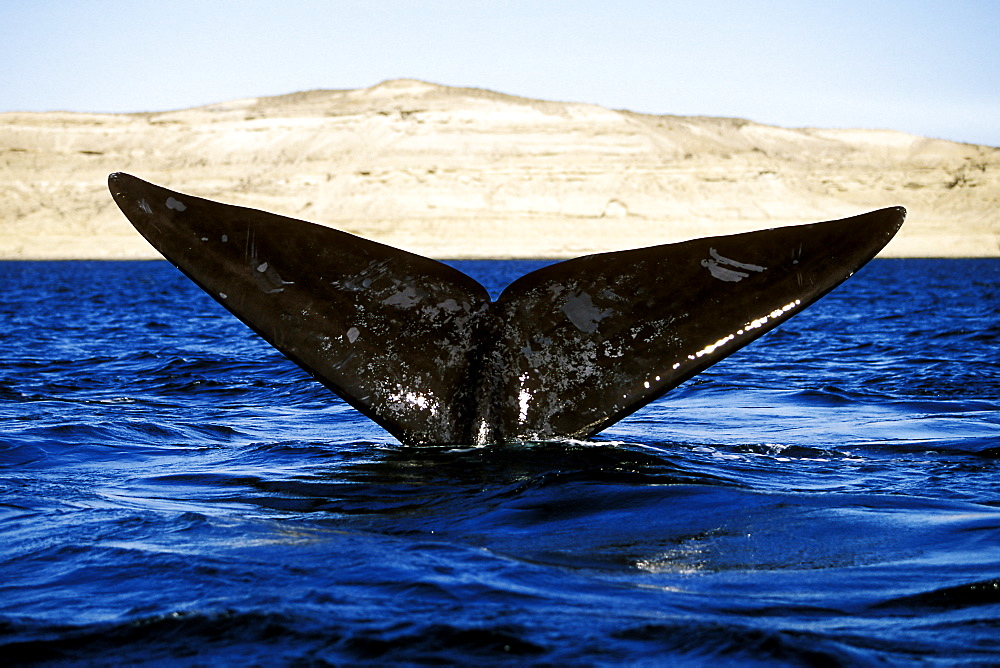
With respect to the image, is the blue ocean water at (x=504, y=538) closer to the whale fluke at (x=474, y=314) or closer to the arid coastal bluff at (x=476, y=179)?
the whale fluke at (x=474, y=314)

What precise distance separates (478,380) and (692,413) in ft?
12.0

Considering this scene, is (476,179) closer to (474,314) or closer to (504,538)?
(474,314)

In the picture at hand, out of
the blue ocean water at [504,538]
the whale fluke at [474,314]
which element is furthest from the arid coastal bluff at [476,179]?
the whale fluke at [474,314]

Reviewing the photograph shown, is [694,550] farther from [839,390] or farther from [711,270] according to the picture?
[839,390]

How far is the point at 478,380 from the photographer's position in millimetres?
5777

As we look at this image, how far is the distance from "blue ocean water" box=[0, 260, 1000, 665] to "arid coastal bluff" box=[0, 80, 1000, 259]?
7404 cm

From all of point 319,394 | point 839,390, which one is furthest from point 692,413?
point 319,394

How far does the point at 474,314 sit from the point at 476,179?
83041 millimetres

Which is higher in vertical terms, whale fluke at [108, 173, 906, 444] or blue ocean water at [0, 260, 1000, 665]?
whale fluke at [108, 173, 906, 444]

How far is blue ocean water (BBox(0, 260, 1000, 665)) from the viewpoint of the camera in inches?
129

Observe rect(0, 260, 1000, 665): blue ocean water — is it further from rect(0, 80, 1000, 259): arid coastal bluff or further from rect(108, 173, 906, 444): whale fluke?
rect(0, 80, 1000, 259): arid coastal bluff

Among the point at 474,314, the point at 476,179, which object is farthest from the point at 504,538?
the point at 476,179

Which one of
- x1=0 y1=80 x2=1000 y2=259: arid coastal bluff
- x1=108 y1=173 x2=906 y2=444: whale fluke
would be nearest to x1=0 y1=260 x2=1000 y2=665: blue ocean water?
x1=108 y1=173 x2=906 y2=444: whale fluke

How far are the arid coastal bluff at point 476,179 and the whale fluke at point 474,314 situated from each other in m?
75.6
